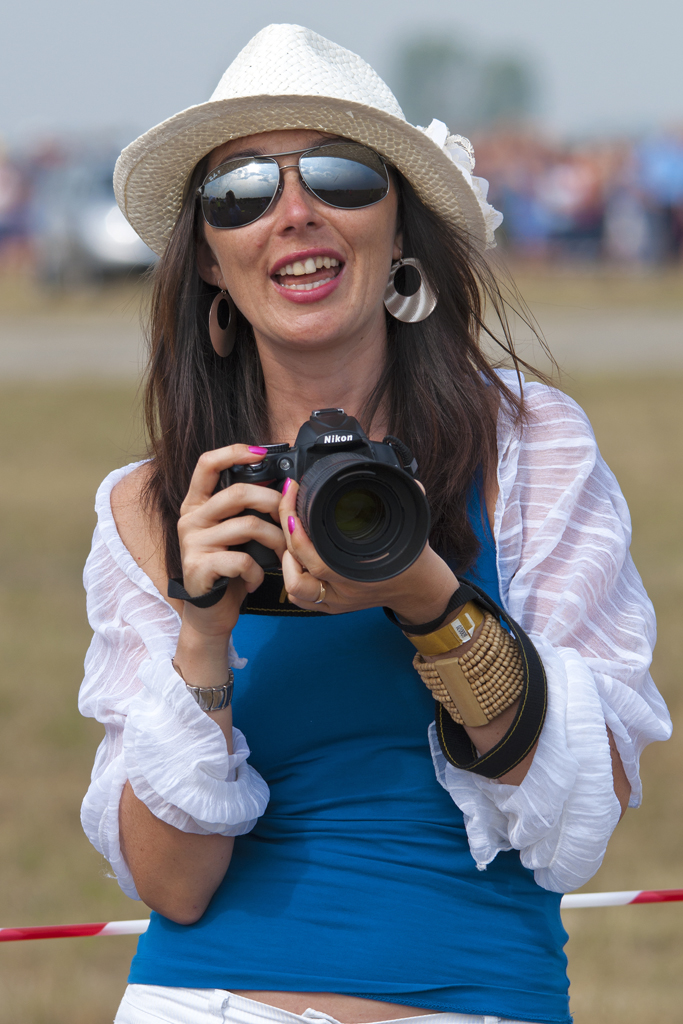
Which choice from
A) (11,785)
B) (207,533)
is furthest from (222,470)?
(11,785)

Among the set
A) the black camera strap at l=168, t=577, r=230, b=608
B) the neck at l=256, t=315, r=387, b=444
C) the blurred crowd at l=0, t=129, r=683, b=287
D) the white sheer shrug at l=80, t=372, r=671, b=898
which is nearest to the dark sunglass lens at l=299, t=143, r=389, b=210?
the neck at l=256, t=315, r=387, b=444

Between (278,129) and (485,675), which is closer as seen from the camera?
(485,675)

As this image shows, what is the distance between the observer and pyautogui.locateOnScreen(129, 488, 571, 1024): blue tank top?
1.82 metres

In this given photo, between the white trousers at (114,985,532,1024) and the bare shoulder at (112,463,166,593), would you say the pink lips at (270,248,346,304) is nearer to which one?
the bare shoulder at (112,463,166,593)

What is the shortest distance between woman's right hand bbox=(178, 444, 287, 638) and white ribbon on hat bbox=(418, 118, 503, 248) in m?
0.74

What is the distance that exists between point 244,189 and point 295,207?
3.7 inches

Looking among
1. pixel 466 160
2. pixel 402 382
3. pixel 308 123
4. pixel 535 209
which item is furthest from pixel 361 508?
pixel 535 209

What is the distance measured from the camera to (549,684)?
70.4 inches

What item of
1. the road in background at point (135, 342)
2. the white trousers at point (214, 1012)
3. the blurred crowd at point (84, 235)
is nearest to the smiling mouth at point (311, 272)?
the white trousers at point (214, 1012)

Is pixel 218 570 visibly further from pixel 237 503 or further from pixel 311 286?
pixel 311 286

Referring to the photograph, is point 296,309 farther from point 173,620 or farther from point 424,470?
point 173,620

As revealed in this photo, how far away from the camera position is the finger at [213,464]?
175 centimetres

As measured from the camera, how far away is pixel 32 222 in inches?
1115

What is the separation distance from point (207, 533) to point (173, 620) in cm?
31
